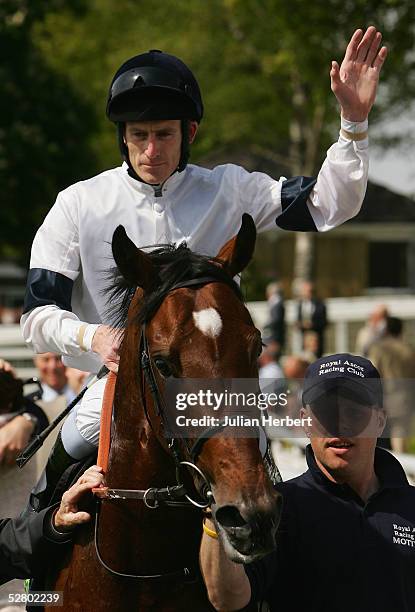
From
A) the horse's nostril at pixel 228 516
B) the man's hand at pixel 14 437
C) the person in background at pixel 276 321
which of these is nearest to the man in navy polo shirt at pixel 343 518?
the horse's nostril at pixel 228 516

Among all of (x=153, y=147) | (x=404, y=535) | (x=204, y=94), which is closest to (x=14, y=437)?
(x=153, y=147)

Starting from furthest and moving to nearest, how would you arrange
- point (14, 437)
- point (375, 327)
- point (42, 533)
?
point (375, 327)
point (14, 437)
point (42, 533)

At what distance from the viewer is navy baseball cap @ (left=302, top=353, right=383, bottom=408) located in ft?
11.5

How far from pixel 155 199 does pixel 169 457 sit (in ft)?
3.26

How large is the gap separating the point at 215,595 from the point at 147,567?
0.35 meters

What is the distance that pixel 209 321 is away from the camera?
120 inches

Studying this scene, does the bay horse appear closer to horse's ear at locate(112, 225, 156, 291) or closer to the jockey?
horse's ear at locate(112, 225, 156, 291)

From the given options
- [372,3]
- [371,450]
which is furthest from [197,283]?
[372,3]

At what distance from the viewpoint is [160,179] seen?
3861mm

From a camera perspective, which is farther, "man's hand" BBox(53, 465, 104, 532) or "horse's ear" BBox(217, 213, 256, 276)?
"man's hand" BBox(53, 465, 104, 532)

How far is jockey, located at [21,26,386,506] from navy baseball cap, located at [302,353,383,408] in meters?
0.58

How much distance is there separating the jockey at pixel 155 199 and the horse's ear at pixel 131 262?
0.43 metres

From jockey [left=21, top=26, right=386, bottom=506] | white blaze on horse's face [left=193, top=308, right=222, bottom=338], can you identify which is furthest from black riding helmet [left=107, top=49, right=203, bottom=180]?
white blaze on horse's face [left=193, top=308, right=222, bottom=338]

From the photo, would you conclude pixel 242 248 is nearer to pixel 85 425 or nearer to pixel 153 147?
pixel 153 147
